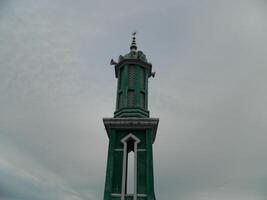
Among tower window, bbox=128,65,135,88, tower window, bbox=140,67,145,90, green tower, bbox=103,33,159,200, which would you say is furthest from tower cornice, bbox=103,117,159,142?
tower window, bbox=140,67,145,90

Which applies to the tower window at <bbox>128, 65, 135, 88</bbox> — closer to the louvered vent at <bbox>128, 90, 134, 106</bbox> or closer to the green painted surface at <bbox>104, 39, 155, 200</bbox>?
the green painted surface at <bbox>104, 39, 155, 200</bbox>

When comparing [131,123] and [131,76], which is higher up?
[131,76]

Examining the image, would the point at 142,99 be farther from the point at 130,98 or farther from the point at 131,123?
the point at 131,123

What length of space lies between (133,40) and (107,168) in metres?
11.1

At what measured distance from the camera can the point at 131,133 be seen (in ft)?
71.5

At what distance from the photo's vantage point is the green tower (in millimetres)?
19828

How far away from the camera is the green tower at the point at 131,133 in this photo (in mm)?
19828

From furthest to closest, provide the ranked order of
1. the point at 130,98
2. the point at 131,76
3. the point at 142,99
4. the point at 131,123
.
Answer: the point at 131,76 < the point at 142,99 < the point at 130,98 < the point at 131,123

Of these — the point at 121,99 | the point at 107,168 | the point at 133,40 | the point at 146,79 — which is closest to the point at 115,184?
the point at 107,168

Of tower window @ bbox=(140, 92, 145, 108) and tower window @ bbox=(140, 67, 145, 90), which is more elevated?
tower window @ bbox=(140, 67, 145, 90)

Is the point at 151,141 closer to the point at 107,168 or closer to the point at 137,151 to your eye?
the point at 137,151

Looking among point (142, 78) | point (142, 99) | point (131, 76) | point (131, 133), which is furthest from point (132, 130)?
point (142, 78)

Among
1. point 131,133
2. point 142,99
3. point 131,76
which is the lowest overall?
point 131,133

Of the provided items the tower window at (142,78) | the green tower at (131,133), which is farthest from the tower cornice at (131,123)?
the tower window at (142,78)
